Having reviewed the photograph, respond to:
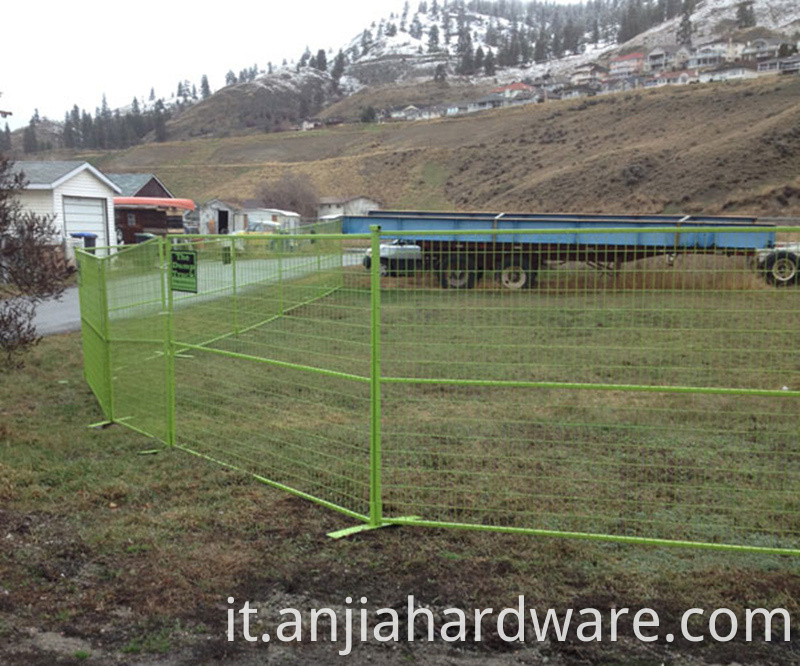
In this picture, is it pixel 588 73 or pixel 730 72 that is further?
pixel 588 73

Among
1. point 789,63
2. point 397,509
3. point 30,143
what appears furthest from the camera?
point 30,143

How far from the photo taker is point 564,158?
208 feet

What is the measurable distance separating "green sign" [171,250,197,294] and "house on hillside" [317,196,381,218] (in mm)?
57071

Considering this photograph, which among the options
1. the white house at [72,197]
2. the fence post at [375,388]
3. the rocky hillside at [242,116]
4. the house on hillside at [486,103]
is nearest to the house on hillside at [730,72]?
the house on hillside at [486,103]

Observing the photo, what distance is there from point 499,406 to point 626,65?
192409 mm

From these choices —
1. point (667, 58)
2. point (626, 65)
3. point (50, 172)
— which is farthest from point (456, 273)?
point (626, 65)

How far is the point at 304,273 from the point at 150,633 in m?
7.82

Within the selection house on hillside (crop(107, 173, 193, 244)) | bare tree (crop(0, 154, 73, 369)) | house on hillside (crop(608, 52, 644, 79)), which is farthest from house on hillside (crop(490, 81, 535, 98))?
bare tree (crop(0, 154, 73, 369))

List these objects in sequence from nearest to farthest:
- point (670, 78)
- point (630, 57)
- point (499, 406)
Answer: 1. point (499, 406)
2. point (670, 78)
3. point (630, 57)

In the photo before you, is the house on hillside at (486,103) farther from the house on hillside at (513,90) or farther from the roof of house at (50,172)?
the roof of house at (50,172)

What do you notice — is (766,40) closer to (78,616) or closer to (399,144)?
(399,144)

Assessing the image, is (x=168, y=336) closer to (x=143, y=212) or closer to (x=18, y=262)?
(x=18, y=262)

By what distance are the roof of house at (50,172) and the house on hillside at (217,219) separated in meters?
19.4

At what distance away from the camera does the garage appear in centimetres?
2572
